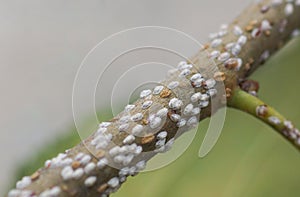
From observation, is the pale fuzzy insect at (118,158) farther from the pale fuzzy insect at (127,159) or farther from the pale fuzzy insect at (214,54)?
the pale fuzzy insect at (214,54)

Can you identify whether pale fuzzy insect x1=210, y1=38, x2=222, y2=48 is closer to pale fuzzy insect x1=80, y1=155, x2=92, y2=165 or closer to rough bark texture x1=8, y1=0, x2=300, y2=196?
rough bark texture x1=8, y1=0, x2=300, y2=196

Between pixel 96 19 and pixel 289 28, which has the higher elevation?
pixel 96 19

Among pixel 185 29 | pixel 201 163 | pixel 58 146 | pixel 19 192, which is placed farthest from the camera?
pixel 185 29

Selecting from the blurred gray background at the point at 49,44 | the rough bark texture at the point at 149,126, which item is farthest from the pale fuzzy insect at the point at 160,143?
the blurred gray background at the point at 49,44

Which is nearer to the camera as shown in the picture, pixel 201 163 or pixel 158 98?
pixel 158 98

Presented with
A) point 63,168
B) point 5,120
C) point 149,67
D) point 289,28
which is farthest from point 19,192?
point 5,120

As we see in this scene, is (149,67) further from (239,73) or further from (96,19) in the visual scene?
(96,19)

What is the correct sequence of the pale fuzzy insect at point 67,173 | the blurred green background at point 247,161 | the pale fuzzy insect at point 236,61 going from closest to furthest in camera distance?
the pale fuzzy insect at point 67,173
the pale fuzzy insect at point 236,61
the blurred green background at point 247,161
